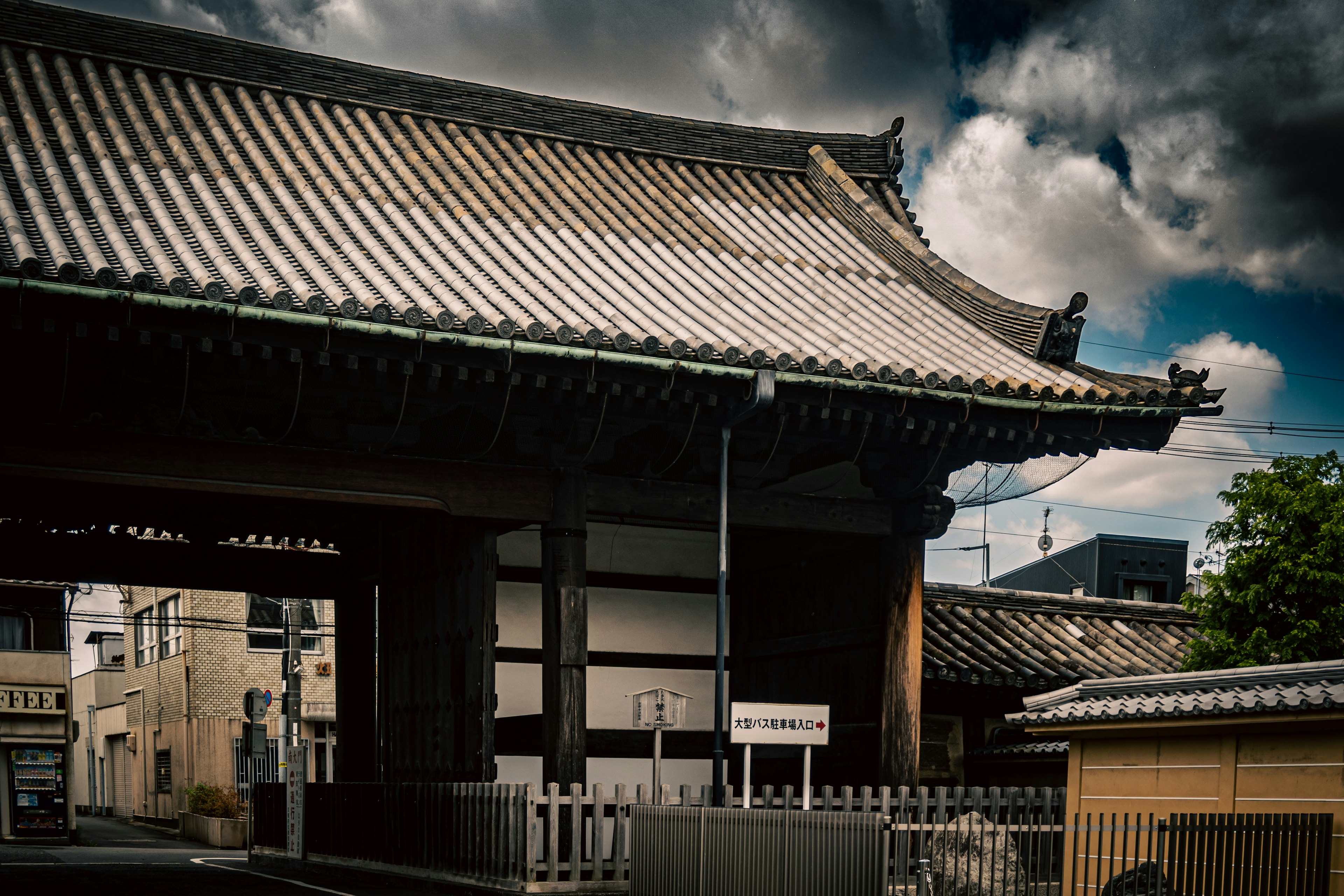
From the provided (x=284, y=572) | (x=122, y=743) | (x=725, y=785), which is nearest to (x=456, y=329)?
(x=725, y=785)

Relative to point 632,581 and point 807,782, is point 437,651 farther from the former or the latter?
point 807,782

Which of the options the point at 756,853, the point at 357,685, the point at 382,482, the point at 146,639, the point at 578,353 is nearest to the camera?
the point at 756,853

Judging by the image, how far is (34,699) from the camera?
32.7 metres

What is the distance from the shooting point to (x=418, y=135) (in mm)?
15258

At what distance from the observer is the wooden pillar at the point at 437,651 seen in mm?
12352

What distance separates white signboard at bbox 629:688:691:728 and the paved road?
267 centimetres

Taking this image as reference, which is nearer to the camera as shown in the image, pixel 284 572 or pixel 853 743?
pixel 853 743

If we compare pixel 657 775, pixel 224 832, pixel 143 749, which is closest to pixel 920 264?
pixel 657 775

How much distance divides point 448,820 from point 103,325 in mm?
5465

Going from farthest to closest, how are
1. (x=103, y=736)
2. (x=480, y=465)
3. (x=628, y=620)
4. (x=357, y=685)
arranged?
1. (x=103, y=736)
2. (x=357, y=685)
3. (x=628, y=620)
4. (x=480, y=465)

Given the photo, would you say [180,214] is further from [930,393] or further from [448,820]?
[930,393]

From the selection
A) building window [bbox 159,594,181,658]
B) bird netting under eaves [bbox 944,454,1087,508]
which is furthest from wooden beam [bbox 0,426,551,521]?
building window [bbox 159,594,181,658]

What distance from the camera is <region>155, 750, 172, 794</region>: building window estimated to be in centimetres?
4012

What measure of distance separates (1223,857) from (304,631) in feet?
111
